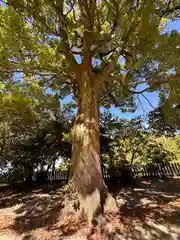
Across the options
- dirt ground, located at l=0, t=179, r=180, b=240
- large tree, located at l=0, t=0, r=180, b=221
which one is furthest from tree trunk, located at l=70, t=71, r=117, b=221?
dirt ground, located at l=0, t=179, r=180, b=240

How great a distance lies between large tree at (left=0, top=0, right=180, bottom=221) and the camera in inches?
150

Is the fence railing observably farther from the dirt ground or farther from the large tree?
A: the large tree

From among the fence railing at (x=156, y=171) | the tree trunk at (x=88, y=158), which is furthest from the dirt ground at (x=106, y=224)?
the fence railing at (x=156, y=171)

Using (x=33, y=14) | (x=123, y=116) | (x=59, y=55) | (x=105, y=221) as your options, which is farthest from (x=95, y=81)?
(x=123, y=116)

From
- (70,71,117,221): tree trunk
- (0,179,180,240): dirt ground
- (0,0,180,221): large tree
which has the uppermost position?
(0,0,180,221): large tree

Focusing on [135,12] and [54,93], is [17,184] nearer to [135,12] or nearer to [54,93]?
[54,93]

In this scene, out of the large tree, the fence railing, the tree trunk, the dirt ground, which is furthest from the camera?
the fence railing

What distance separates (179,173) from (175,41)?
7154 mm

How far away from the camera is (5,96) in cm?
441

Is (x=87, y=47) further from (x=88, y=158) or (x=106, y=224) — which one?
(x=106, y=224)

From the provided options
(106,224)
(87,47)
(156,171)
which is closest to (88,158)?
(106,224)

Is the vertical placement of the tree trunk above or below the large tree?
below

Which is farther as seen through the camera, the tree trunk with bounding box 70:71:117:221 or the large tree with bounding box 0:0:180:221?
the large tree with bounding box 0:0:180:221

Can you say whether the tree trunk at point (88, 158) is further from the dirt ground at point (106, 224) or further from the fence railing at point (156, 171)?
the fence railing at point (156, 171)
